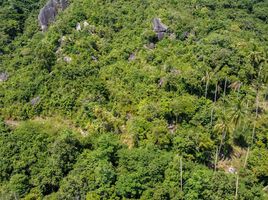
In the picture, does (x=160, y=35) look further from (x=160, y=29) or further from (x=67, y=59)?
(x=67, y=59)

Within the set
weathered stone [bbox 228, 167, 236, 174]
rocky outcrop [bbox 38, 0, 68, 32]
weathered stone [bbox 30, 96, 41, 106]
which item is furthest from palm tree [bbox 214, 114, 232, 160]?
rocky outcrop [bbox 38, 0, 68, 32]

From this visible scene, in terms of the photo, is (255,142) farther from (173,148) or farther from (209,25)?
(209,25)

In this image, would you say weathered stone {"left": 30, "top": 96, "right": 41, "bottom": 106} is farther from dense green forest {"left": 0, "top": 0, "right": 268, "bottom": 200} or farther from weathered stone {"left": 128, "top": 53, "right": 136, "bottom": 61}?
weathered stone {"left": 128, "top": 53, "right": 136, "bottom": 61}

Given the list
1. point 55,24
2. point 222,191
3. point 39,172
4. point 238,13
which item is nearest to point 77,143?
point 39,172

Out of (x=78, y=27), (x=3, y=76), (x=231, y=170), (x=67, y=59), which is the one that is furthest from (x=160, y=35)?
(x=3, y=76)

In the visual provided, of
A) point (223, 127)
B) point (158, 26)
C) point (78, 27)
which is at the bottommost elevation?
point (223, 127)

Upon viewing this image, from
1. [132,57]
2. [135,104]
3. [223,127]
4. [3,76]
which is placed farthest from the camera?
[3,76]

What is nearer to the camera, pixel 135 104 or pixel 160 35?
pixel 135 104

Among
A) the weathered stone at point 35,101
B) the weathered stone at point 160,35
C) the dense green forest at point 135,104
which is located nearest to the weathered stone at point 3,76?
the dense green forest at point 135,104
